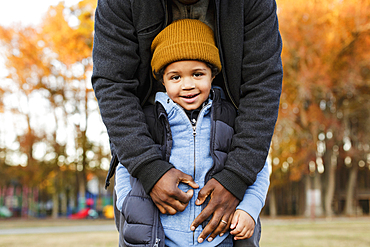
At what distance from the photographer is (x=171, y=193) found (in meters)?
1.53

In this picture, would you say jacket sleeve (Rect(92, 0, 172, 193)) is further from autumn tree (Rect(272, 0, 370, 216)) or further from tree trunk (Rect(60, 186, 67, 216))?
tree trunk (Rect(60, 186, 67, 216))

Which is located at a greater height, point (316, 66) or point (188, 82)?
point (316, 66)

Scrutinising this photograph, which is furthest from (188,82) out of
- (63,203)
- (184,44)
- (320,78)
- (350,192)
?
(63,203)

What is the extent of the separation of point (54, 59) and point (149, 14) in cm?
2029

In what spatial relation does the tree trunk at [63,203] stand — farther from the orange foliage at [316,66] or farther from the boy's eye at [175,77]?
A: the boy's eye at [175,77]

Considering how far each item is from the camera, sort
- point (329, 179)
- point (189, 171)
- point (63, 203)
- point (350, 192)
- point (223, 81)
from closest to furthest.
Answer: point (189, 171) < point (223, 81) < point (329, 179) < point (350, 192) < point (63, 203)

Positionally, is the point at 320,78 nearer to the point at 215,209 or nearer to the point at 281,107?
the point at 281,107

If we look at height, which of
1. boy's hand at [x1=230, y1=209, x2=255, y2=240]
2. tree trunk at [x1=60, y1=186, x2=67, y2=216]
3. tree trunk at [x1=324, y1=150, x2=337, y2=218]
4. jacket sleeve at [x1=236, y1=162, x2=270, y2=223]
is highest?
jacket sleeve at [x1=236, y1=162, x2=270, y2=223]

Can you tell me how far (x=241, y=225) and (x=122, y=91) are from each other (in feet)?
2.60

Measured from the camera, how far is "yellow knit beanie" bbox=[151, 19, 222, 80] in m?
1.68

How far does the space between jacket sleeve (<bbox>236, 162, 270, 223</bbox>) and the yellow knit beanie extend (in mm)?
552

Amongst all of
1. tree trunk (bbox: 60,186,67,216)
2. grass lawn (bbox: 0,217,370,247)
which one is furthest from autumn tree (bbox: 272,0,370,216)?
tree trunk (bbox: 60,186,67,216)

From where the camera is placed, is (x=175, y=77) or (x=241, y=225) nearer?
(x=241, y=225)

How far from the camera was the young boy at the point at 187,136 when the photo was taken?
158 centimetres
